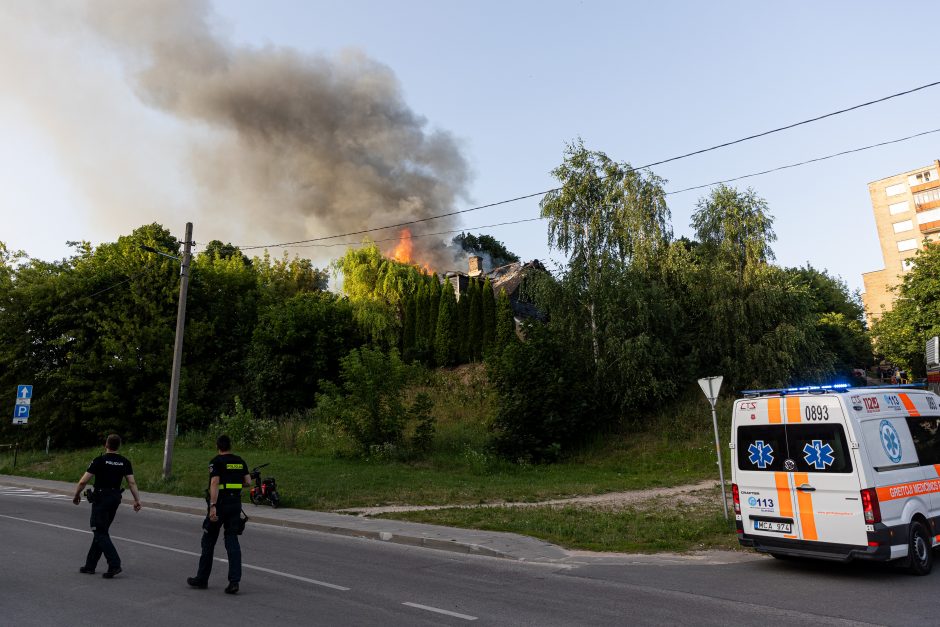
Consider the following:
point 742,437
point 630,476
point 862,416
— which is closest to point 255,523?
point 742,437

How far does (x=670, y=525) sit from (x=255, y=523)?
920 centimetres

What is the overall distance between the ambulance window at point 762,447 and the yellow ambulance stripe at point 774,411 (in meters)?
0.09

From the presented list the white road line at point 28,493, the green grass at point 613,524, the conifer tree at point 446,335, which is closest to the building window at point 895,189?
the conifer tree at point 446,335

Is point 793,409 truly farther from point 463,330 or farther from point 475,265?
point 475,265

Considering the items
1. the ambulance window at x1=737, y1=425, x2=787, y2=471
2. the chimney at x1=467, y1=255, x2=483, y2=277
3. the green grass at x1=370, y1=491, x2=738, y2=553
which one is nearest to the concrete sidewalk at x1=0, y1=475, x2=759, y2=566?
the green grass at x1=370, y1=491, x2=738, y2=553

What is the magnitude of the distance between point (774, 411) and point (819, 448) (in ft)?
2.64

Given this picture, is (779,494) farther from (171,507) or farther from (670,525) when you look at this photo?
(171,507)

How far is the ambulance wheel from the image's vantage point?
800cm

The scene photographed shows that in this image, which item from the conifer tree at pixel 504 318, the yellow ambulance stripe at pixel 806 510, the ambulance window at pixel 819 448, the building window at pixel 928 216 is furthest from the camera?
the building window at pixel 928 216

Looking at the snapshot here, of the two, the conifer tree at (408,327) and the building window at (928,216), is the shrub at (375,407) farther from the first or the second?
the building window at (928,216)

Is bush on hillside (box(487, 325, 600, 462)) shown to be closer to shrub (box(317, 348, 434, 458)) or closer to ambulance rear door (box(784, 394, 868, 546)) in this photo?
shrub (box(317, 348, 434, 458))

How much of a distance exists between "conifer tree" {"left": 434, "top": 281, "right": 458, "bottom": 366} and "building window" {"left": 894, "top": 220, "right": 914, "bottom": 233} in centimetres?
6708

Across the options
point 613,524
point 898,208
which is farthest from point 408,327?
point 898,208

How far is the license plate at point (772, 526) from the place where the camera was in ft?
27.7
